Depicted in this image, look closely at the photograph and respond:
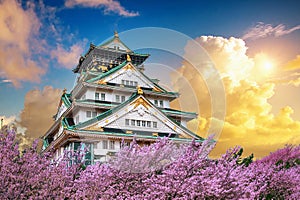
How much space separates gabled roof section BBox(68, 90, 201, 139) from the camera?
2461cm

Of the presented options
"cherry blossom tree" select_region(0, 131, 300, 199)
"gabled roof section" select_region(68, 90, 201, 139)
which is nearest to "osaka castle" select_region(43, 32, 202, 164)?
"gabled roof section" select_region(68, 90, 201, 139)

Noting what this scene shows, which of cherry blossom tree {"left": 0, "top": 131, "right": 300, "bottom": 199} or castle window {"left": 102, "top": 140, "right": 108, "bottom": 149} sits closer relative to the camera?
cherry blossom tree {"left": 0, "top": 131, "right": 300, "bottom": 199}

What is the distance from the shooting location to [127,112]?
26.5 metres

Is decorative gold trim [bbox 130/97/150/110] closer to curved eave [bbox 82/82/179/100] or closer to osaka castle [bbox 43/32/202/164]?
osaka castle [bbox 43/32/202/164]

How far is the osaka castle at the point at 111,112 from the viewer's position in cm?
2447

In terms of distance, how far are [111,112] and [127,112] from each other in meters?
1.35

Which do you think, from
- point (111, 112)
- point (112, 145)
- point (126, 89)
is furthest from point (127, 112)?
point (126, 89)

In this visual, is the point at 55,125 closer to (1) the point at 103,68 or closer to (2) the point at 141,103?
(1) the point at 103,68

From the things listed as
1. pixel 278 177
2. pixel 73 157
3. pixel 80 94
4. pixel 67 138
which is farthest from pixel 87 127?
pixel 278 177

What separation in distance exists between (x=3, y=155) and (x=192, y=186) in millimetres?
6424

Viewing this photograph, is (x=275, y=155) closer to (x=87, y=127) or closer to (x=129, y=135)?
(x=129, y=135)

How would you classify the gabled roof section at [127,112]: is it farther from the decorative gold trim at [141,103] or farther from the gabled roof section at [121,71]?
the gabled roof section at [121,71]

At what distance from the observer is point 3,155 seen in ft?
38.0

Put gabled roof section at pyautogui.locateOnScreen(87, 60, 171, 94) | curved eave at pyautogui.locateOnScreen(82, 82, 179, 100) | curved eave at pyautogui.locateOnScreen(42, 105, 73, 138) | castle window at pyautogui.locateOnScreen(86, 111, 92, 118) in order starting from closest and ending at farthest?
castle window at pyautogui.locateOnScreen(86, 111, 92, 118) < curved eave at pyautogui.locateOnScreen(82, 82, 179, 100) < curved eave at pyautogui.locateOnScreen(42, 105, 73, 138) < gabled roof section at pyautogui.locateOnScreen(87, 60, 171, 94)
